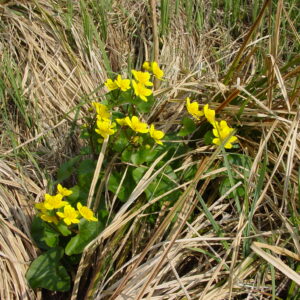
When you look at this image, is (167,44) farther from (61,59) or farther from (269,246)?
(269,246)

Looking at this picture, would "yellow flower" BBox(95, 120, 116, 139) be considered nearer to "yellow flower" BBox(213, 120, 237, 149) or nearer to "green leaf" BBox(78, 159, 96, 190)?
"green leaf" BBox(78, 159, 96, 190)

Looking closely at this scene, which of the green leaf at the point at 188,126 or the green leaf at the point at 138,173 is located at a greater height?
the green leaf at the point at 188,126

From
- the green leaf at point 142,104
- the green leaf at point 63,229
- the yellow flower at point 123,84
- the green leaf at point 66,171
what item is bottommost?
the green leaf at point 63,229

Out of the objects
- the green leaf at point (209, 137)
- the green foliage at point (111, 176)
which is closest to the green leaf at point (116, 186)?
the green foliage at point (111, 176)

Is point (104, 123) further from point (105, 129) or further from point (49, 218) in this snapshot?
point (49, 218)

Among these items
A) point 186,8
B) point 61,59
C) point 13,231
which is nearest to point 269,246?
point 13,231

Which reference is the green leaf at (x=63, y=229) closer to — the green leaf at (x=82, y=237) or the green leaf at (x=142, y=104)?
the green leaf at (x=82, y=237)
